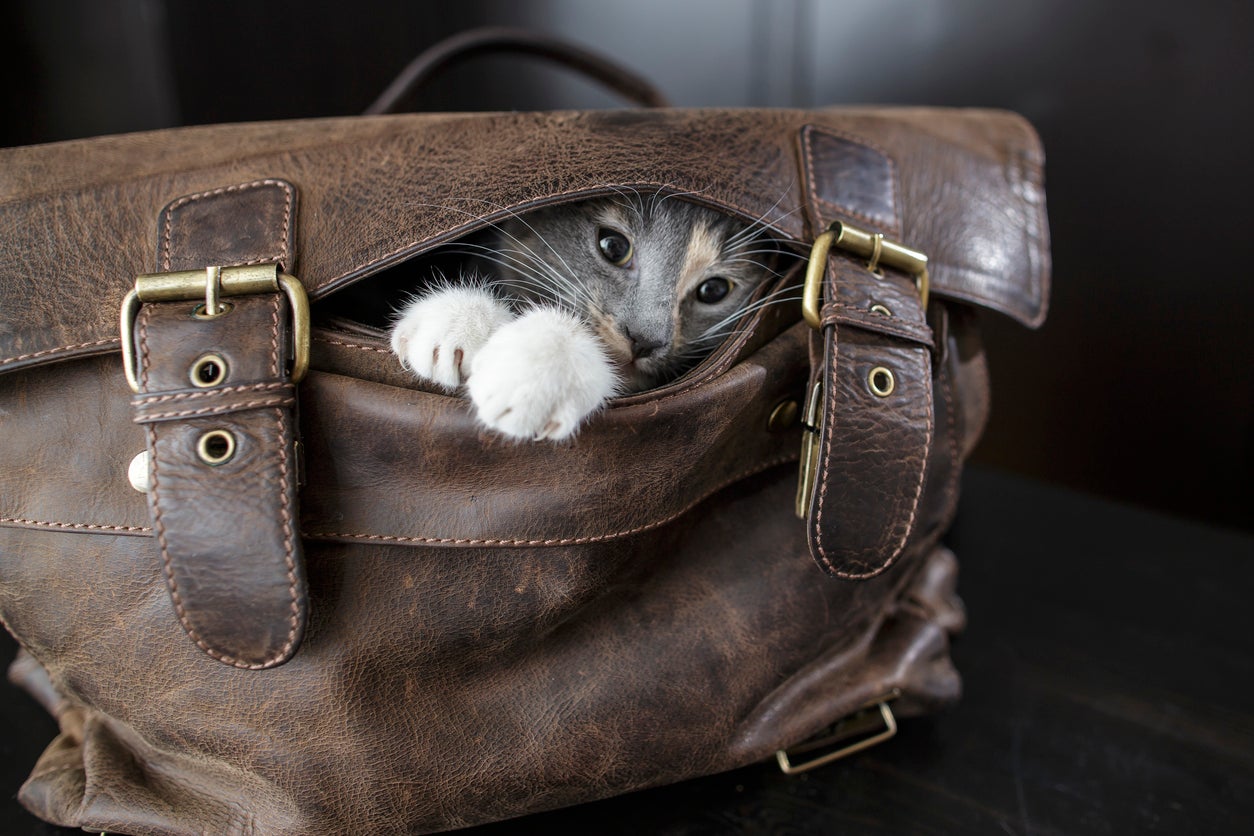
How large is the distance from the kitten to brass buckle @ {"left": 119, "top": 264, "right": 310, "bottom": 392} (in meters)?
0.07

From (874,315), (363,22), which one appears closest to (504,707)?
(874,315)

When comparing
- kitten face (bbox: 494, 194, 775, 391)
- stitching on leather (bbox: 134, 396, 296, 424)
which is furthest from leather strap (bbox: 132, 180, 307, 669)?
kitten face (bbox: 494, 194, 775, 391)

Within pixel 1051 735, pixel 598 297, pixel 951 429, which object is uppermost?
pixel 598 297

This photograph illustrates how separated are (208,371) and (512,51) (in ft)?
2.35

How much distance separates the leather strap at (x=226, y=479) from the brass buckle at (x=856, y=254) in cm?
39

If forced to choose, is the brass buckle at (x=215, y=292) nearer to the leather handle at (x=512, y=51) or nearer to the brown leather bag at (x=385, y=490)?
the brown leather bag at (x=385, y=490)

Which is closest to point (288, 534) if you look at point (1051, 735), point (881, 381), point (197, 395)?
point (197, 395)

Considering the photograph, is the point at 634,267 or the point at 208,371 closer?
the point at 208,371

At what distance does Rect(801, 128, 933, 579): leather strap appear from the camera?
606 millimetres

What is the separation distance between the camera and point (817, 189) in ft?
2.18

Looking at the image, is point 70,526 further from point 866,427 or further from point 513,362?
point 866,427

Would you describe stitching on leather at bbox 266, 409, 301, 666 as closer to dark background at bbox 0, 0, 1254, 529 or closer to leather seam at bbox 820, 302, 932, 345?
leather seam at bbox 820, 302, 932, 345

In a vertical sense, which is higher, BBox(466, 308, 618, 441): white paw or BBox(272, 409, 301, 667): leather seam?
BBox(466, 308, 618, 441): white paw

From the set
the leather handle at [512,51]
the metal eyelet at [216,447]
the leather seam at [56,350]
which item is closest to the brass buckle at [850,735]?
the metal eyelet at [216,447]
